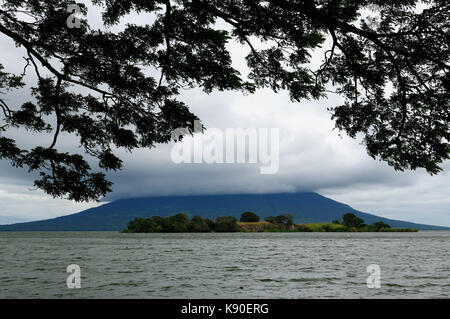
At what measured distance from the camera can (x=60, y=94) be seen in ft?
38.0

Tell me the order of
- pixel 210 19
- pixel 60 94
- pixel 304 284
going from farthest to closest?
pixel 304 284
pixel 60 94
pixel 210 19

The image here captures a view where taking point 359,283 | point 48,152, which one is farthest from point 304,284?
point 48,152

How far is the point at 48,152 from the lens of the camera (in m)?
10.8

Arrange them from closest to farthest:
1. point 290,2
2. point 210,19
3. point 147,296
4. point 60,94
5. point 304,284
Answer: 1. point 290,2
2. point 210,19
3. point 60,94
4. point 147,296
5. point 304,284

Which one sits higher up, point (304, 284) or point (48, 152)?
point (48, 152)

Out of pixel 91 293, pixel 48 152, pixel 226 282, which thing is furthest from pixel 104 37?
pixel 226 282

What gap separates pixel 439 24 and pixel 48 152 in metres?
9.78

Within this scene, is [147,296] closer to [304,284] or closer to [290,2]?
[304,284]

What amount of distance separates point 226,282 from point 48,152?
19366 millimetres
